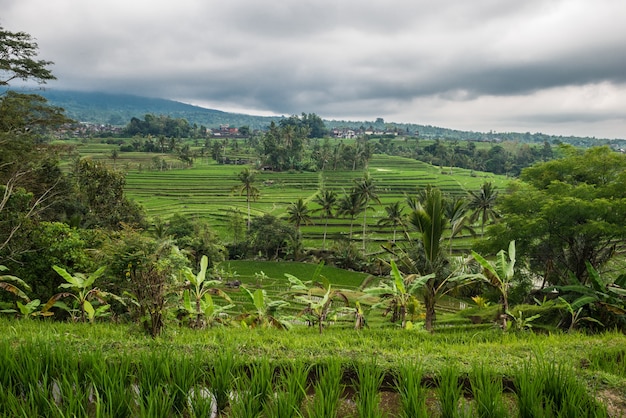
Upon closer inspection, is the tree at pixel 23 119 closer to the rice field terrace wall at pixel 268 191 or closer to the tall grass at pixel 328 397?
the tall grass at pixel 328 397

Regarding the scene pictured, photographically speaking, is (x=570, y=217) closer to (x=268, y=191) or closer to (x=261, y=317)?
(x=261, y=317)

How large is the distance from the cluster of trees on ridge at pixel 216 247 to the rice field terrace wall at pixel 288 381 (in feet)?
3.84

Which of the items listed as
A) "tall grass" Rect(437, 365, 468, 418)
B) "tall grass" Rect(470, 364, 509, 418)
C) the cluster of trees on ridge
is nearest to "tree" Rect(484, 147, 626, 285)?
the cluster of trees on ridge

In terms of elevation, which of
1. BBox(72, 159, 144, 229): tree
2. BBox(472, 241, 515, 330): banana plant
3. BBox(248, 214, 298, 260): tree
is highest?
BBox(472, 241, 515, 330): banana plant

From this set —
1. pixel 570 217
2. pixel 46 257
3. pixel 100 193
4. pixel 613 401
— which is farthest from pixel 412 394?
pixel 100 193

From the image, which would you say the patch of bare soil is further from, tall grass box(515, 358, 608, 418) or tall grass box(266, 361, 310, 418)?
tall grass box(266, 361, 310, 418)

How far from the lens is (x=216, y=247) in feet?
74.8

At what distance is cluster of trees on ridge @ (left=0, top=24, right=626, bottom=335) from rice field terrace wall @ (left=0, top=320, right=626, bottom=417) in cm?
117

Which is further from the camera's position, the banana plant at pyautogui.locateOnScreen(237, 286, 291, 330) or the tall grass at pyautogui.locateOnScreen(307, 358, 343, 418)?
the banana plant at pyautogui.locateOnScreen(237, 286, 291, 330)

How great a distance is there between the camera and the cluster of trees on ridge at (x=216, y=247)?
17.3ft

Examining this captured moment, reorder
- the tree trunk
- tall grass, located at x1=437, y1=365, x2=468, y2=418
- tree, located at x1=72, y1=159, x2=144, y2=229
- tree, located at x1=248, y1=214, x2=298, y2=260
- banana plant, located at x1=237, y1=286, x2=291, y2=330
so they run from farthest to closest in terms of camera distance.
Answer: tree, located at x1=248, y1=214, x2=298, y2=260 < tree, located at x1=72, y1=159, x2=144, y2=229 < the tree trunk < banana plant, located at x1=237, y1=286, x2=291, y2=330 < tall grass, located at x1=437, y1=365, x2=468, y2=418

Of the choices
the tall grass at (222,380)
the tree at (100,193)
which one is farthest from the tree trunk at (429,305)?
the tree at (100,193)

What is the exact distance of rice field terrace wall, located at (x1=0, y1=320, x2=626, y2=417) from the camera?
2.26m

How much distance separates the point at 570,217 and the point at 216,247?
18342 millimetres
